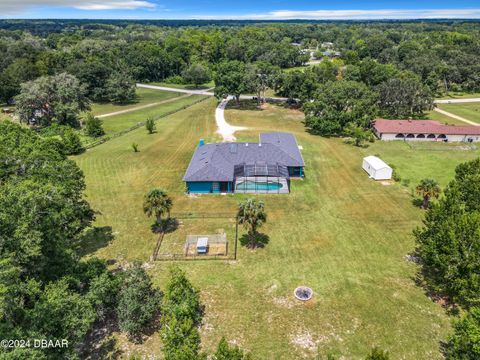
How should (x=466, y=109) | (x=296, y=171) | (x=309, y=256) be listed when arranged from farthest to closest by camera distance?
(x=466, y=109), (x=296, y=171), (x=309, y=256)

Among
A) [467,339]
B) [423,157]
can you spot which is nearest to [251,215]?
[467,339]

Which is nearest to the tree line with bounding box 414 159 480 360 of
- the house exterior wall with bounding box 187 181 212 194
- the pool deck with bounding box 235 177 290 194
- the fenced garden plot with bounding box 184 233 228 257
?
the fenced garden plot with bounding box 184 233 228 257

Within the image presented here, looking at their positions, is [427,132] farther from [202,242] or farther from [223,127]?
[202,242]

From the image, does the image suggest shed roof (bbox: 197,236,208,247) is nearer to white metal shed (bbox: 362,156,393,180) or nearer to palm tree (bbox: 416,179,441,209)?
palm tree (bbox: 416,179,441,209)

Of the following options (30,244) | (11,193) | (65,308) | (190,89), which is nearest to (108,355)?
(65,308)

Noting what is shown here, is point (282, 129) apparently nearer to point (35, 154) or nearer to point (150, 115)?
point (150, 115)
